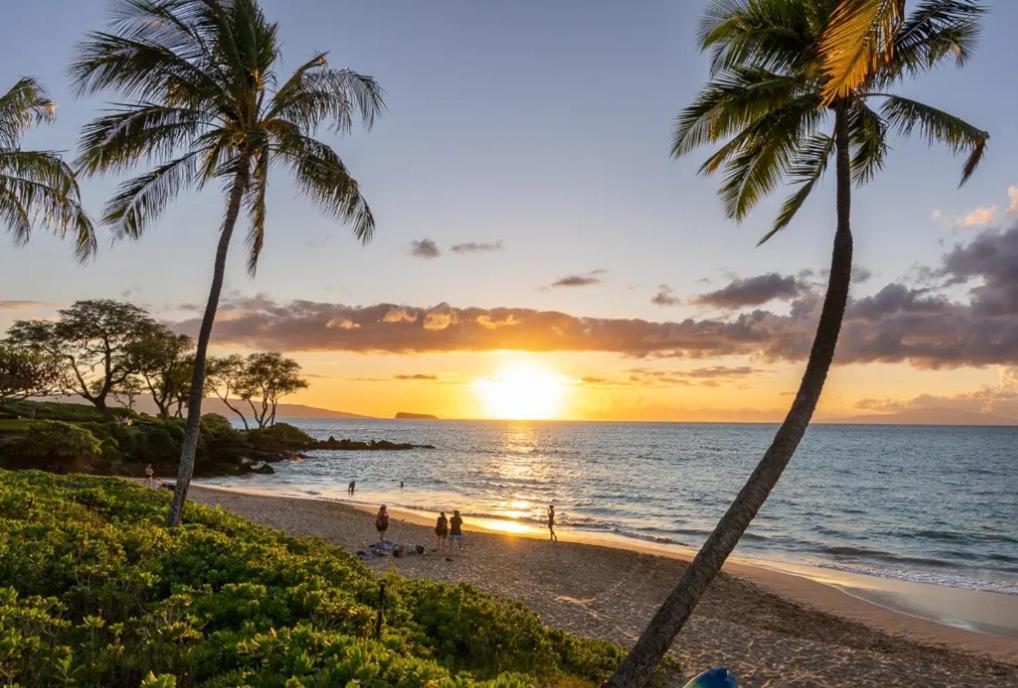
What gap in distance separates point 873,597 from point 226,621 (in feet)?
69.2

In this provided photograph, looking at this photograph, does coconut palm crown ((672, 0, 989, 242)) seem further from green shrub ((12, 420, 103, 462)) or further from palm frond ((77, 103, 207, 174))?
green shrub ((12, 420, 103, 462))

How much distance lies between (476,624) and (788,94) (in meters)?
8.86

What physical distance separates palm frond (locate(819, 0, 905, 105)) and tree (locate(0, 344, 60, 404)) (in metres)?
55.8

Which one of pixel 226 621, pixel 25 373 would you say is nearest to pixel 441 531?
pixel 226 621

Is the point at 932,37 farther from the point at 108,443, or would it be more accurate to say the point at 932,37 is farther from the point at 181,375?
the point at 181,375

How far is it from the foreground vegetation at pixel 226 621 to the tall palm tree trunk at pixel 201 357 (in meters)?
1.49

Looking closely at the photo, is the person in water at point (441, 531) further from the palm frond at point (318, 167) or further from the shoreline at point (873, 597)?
the palm frond at point (318, 167)

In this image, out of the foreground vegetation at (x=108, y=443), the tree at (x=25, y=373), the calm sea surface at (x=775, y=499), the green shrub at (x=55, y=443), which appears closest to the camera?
the calm sea surface at (x=775, y=499)

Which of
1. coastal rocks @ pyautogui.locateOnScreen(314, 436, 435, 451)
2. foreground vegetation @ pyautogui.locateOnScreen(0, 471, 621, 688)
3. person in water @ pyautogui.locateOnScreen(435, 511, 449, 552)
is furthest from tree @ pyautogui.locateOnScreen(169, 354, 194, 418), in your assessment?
foreground vegetation @ pyautogui.locateOnScreen(0, 471, 621, 688)

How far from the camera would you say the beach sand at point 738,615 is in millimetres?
12062

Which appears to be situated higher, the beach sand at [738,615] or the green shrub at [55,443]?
the green shrub at [55,443]

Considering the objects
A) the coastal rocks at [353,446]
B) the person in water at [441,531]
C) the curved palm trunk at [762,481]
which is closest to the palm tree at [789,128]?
the curved palm trunk at [762,481]

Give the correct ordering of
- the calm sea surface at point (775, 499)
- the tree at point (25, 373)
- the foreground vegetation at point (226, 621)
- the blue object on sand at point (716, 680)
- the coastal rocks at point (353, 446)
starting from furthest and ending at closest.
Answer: the coastal rocks at point (353, 446) → the tree at point (25, 373) → the calm sea surface at point (775, 499) → the blue object on sand at point (716, 680) → the foreground vegetation at point (226, 621)

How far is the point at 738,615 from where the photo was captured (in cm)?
1612
